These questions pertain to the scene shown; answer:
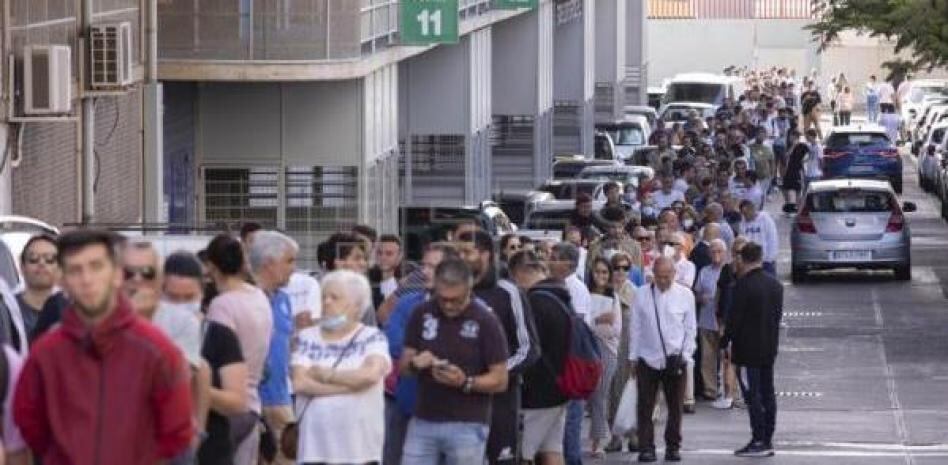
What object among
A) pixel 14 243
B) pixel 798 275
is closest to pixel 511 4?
pixel 798 275

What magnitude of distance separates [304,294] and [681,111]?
51.4 meters

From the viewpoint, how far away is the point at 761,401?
2022 centimetres

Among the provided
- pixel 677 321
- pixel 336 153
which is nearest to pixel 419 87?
pixel 336 153

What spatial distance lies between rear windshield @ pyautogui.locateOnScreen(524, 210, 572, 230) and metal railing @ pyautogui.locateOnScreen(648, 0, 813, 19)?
58.2 metres

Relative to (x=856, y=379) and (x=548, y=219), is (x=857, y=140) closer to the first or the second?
(x=548, y=219)

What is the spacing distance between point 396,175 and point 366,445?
Result: 907 inches

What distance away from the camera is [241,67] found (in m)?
29.5

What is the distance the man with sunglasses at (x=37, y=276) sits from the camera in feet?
43.2

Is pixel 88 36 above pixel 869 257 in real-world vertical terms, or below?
above

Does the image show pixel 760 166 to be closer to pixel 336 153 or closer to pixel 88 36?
pixel 336 153

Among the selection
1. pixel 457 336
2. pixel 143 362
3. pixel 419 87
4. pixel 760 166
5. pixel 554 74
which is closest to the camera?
pixel 143 362

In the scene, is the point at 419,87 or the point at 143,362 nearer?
the point at 143,362

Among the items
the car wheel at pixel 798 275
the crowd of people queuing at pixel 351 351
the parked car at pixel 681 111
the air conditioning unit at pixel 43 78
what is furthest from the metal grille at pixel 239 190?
the parked car at pixel 681 111

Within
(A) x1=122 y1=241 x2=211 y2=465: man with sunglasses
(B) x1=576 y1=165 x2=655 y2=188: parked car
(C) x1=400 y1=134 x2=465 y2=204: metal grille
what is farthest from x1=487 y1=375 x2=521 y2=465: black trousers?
(C) x1=400 y1=134 x2=465 y2=204: metal grille
